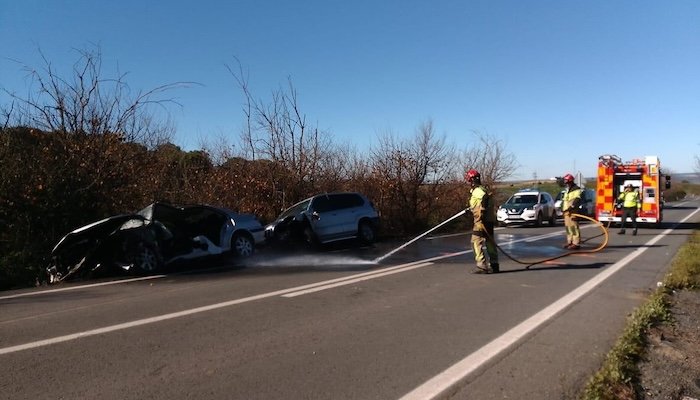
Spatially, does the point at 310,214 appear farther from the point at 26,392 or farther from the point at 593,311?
the point at 26,392

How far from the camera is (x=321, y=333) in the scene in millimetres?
6016

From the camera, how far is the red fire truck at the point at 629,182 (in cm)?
2270

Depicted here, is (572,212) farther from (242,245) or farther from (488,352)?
(488,352)

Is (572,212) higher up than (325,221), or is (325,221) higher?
(572,212)

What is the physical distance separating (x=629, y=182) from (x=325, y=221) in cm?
1546

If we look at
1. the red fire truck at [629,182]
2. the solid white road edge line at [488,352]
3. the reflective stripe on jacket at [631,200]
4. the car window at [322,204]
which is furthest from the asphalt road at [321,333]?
the red fire truck at [629,182]

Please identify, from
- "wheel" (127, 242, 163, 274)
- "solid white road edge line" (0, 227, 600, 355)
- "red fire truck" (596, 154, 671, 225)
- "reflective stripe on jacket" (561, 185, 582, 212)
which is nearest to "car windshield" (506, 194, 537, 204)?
"red fire truck" (596, 154, 671, 225)

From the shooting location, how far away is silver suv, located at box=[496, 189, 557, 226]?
24516 millimetres

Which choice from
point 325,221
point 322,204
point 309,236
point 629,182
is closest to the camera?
point 309,236

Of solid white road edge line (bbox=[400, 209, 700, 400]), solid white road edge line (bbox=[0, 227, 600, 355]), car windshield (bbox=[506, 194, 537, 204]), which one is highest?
car windshield (bbox=[506, 194, 537, 204])

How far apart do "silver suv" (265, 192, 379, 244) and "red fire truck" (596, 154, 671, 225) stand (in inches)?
483

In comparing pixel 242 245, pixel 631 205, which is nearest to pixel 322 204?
pixel 242 245

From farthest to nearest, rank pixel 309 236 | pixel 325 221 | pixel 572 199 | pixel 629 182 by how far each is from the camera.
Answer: pixel 629 182 → pixel 325 221 → pixel 309 236 → pixel 572 199

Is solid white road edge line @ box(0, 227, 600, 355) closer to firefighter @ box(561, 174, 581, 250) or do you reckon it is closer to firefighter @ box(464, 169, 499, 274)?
firefighter @ box(464, 169, 499, 274)
